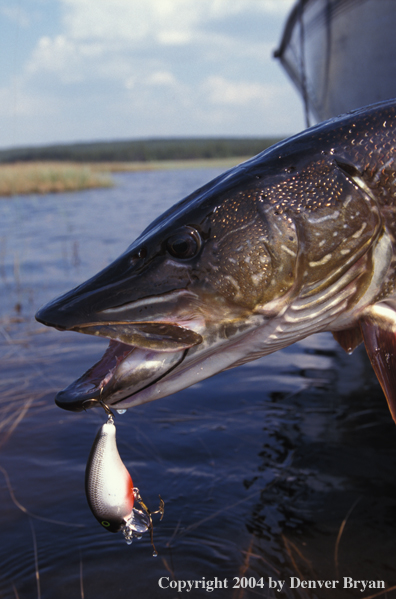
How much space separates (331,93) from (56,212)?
861 cm

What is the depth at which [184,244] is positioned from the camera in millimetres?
1543

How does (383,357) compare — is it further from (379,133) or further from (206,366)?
(379,133)

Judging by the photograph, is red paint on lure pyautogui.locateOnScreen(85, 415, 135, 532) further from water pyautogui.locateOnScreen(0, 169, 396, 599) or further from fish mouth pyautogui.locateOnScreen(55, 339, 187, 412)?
water pyautogui.locateOnScreen(0, 169, 396, 599)

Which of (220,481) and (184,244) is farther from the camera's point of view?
(220,481)

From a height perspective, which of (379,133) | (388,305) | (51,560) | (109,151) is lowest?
(109,151)

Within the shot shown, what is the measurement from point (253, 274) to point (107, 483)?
75 cm

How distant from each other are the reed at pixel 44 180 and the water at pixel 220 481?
16.8m

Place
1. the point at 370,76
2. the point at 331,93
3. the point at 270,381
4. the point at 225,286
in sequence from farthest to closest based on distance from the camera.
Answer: the point at 331,93
the point at 370,76
the point at 270,381
the point at 225,286

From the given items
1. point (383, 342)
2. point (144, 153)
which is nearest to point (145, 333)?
point (383, 342)

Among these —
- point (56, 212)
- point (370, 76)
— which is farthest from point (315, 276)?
point (56, 212)

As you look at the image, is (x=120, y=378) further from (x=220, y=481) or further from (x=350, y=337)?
(x=220, y=481)

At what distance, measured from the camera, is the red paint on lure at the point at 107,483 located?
156 centimetres

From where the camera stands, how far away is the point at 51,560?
2090 millimetres

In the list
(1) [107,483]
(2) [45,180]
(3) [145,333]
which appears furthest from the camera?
(2) [45,180]
